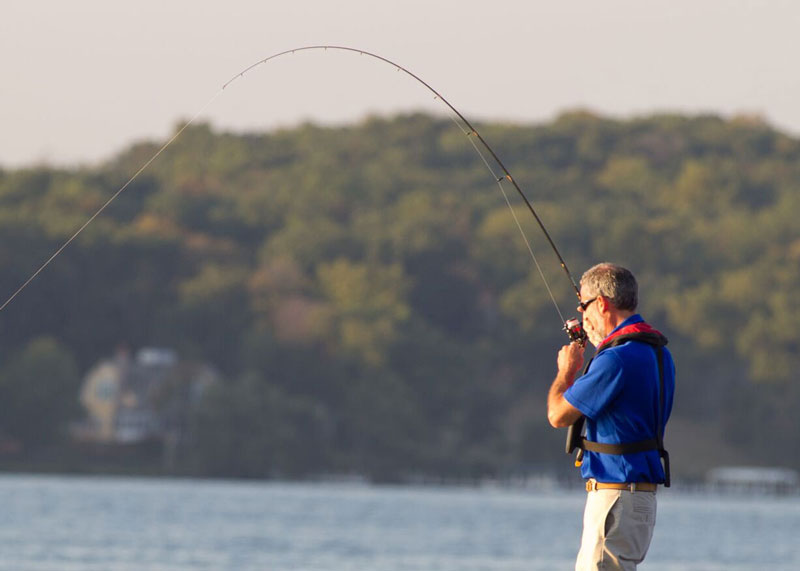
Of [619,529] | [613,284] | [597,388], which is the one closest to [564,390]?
[597,388]

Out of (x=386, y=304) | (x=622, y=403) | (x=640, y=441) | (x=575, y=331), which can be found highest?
(x=386, y=304)

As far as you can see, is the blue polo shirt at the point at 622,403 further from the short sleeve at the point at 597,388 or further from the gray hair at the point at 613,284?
the gray hair at the point at 613,284

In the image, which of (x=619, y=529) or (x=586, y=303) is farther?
(x=586, y=303)

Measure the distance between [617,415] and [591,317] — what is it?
15.0 inches

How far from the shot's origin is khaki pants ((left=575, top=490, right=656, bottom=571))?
21.0 feet

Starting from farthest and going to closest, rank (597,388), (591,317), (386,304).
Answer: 1. (386,304)
2. (591,317)
3. (597,388)

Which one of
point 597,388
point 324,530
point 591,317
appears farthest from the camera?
point 324,530

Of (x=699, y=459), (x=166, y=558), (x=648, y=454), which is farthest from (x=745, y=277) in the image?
(x=648, y=454)

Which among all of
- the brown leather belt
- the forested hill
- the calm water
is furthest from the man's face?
the forested hill

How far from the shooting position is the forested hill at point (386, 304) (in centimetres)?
8912

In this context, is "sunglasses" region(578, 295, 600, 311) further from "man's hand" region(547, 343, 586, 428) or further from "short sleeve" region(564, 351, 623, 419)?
"short sleeve" region(564, 351, 623, 419)

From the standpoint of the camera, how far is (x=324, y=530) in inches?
1855

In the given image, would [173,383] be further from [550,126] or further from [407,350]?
[550,126]

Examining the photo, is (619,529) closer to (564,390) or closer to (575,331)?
(564,390)
